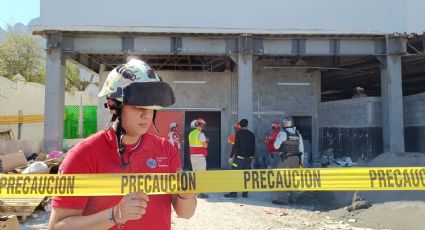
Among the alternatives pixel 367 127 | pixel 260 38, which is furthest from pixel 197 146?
pixel 367 127

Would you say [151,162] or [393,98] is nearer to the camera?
[151,162]

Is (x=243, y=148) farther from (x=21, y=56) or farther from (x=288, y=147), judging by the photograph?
(x=21, y=56)

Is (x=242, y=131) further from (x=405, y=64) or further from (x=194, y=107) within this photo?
(x=405, y=64)

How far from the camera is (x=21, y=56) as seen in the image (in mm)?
32375

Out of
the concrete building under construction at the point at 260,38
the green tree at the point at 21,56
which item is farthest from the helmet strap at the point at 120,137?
the green tree at the point at 21,56

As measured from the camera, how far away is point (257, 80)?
16.1 metres

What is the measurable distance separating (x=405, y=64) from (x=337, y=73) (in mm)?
A: 2721

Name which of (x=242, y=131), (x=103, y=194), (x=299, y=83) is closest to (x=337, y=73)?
(x=299, y=83)

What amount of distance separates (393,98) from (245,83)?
4986 mm

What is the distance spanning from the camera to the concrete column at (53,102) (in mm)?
12898

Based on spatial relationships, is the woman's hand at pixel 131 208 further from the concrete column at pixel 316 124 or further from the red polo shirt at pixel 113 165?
the concrete column at pixel 316 124

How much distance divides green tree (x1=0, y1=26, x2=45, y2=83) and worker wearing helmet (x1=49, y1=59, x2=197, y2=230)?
3282cm

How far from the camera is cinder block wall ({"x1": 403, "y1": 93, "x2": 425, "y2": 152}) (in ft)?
44.9

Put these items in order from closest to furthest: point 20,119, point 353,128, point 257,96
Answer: point 353,128 < point 257,96 < point 20,119
